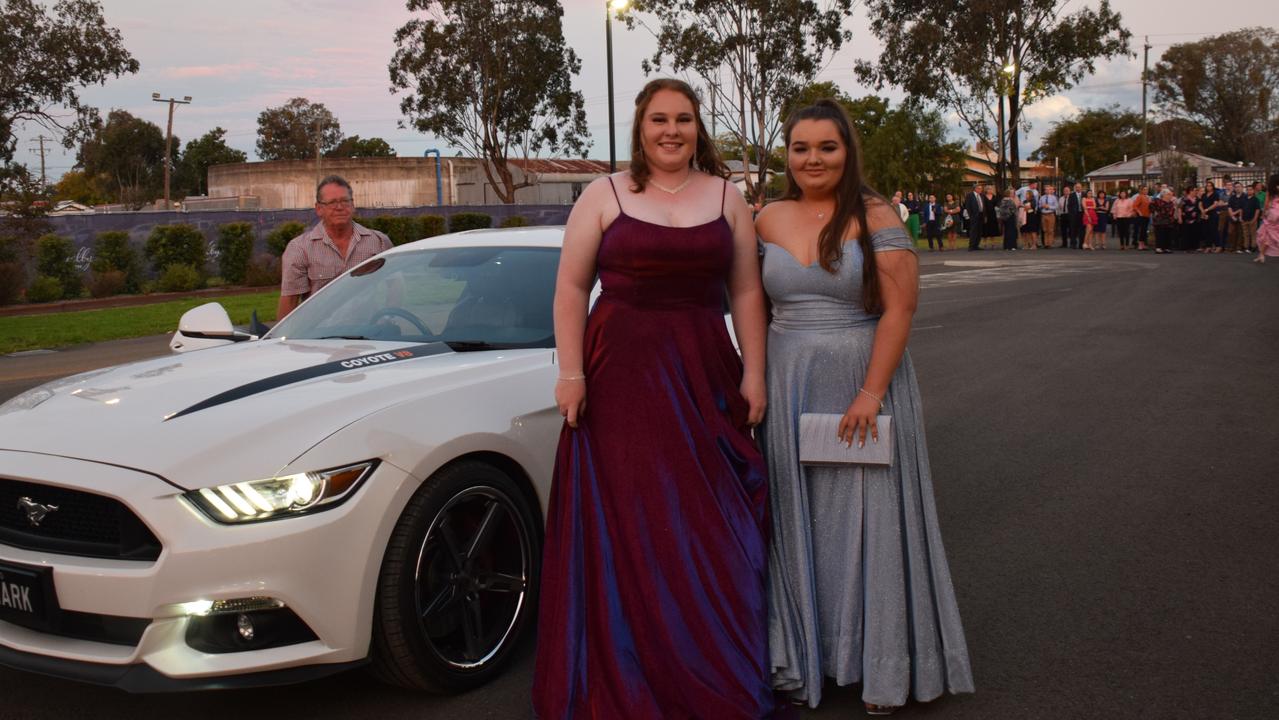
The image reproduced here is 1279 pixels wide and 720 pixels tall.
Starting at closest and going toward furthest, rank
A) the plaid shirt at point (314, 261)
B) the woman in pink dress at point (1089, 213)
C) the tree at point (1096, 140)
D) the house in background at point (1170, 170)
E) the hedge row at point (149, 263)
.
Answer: the plaid shirt at point (314, 261) < the hedge row at point (149, 263) < the woman in pink dress at point (1089, 213) < the house in background at point (1170, 170) < the tree at point (1096, 140)

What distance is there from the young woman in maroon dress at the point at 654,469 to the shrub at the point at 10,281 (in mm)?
19344

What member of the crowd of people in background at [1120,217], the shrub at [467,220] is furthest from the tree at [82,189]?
the crowd of people in background at [1120,217]

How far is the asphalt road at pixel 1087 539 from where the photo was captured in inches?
142

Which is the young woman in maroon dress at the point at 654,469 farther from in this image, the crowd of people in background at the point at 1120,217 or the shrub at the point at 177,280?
the crowd of people in background at the point at 1120,217

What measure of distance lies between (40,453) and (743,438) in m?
2.09

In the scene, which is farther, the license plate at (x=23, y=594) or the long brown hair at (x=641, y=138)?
the long brown hair at (x=641, y=138)

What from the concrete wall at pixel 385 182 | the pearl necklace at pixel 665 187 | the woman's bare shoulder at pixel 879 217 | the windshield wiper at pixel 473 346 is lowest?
the windshield wiper at pixel 473 346

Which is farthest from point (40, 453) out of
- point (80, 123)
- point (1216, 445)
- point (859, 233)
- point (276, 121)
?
point (276, 121)

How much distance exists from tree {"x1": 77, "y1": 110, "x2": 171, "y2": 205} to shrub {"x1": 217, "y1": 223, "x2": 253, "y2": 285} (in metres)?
58.6

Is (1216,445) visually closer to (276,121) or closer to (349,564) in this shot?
(349,564)

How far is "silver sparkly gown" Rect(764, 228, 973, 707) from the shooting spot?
3.50m

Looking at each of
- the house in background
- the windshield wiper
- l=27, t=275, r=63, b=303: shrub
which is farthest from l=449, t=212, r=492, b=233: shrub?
the house in background

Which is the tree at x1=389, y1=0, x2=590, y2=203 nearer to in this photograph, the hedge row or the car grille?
the hedge row

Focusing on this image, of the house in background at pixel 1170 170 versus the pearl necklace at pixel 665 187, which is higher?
the house in background at pixel 1170 170
